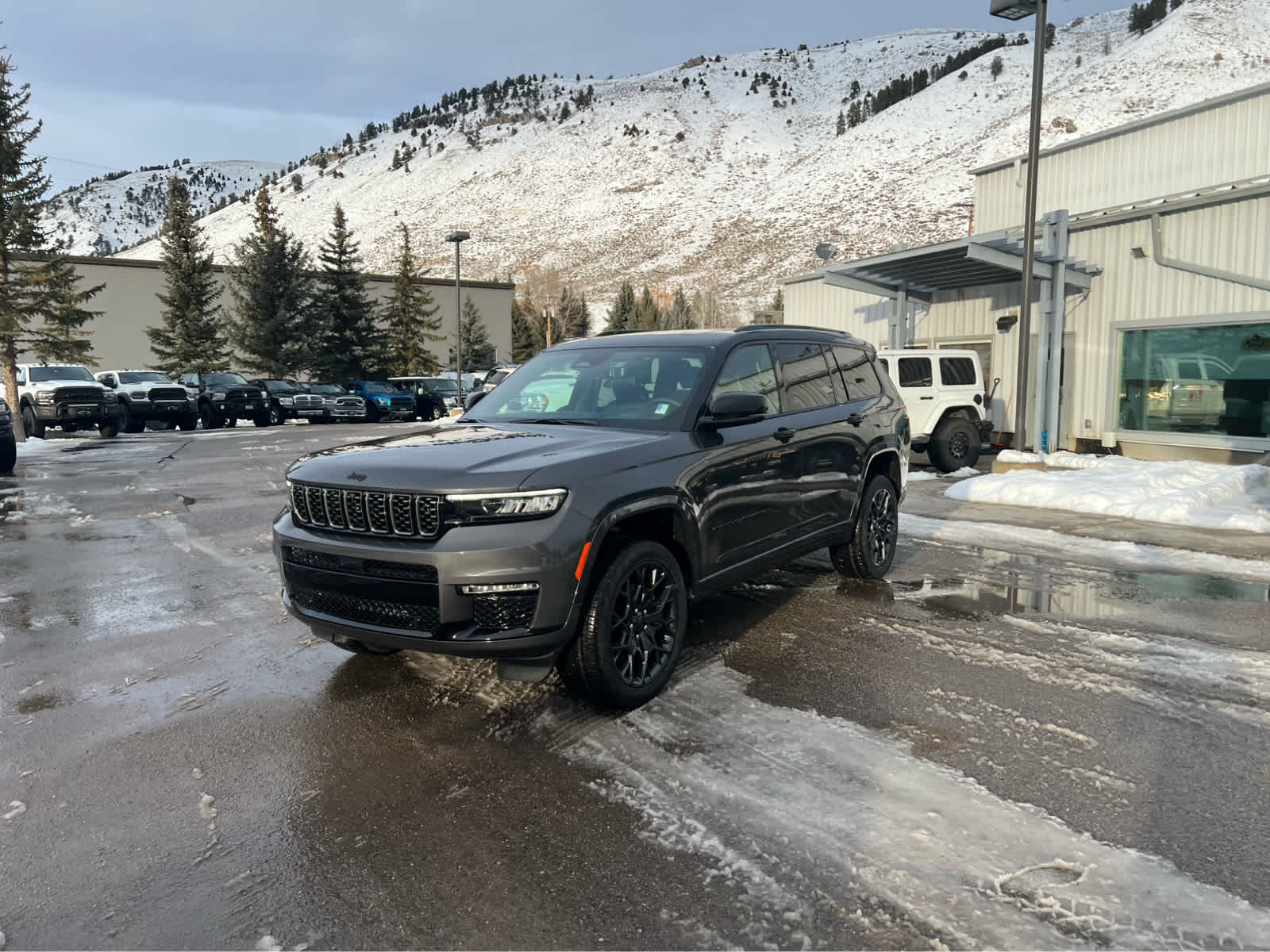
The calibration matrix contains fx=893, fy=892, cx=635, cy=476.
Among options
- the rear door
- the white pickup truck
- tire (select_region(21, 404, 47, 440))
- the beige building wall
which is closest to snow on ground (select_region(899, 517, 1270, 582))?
the rear door

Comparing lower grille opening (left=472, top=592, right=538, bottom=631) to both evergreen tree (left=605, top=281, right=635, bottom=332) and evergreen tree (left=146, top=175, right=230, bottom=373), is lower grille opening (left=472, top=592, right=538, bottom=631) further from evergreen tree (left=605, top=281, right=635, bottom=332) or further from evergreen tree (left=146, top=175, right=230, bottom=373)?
evergreen tree (left=605, top=281, right=635, bottom=332)

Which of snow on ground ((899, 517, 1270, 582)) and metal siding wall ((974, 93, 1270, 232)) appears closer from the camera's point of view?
snow on ground ((899, 517, 1270, 582))

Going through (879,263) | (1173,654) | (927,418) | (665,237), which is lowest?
(1173,654)

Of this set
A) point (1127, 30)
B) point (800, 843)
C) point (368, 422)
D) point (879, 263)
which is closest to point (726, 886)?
point (800, 843)

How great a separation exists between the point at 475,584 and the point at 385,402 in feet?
104

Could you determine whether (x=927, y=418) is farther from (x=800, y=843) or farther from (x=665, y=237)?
(x=665, y=237)

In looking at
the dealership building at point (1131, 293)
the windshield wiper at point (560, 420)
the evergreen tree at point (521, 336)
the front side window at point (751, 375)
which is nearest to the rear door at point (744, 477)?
the front side window at point (751, 375)

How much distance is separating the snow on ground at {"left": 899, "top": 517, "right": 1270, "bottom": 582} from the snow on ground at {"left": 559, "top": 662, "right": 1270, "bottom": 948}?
4.81 metres

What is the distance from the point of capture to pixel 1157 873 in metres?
2.80

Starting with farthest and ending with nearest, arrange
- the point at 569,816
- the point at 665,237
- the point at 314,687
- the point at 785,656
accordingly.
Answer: the point at 665,237 → the point at 785,656 → the point at 314,687 → the point at 569,816

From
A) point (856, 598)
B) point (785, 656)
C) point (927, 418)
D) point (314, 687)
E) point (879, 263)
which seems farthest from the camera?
point (879, 263)

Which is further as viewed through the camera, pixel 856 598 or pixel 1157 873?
pixel 856 598

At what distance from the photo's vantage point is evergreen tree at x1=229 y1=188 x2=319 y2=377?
43.1 meters

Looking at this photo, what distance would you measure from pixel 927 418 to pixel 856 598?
28.1 ft
